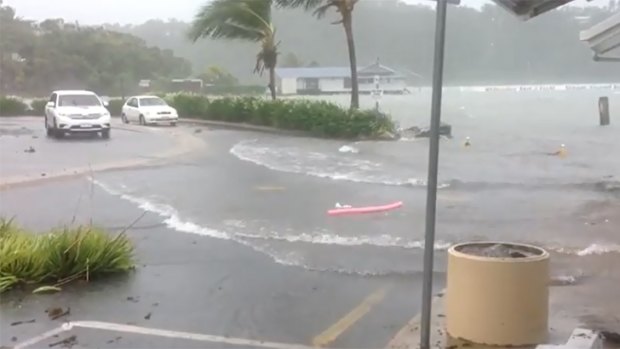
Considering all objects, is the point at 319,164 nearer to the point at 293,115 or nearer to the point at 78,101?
the point at 78,101

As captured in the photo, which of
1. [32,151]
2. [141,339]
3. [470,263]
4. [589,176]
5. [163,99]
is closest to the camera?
[470,263]

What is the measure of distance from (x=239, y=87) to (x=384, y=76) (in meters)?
6.04

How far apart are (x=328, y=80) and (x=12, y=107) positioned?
463 inches

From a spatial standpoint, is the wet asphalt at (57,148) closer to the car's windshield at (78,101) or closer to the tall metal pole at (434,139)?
the car's windshield at (78,101)

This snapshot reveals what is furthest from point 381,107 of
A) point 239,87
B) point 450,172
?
point 450,172

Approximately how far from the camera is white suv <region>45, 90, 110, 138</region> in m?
26.3

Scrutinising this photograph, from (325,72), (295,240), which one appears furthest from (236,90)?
(295,240)

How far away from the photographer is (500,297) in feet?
19.6

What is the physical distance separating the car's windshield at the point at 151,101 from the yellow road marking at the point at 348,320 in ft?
73.5

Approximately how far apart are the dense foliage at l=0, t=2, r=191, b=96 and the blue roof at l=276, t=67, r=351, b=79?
8.65 meters

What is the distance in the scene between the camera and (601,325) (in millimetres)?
6805

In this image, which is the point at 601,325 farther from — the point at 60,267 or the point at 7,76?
the point at 7,76

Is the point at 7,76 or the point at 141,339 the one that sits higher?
the point at 7,76

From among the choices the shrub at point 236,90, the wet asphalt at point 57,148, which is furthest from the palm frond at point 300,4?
the wet asphalt at point 57,148
